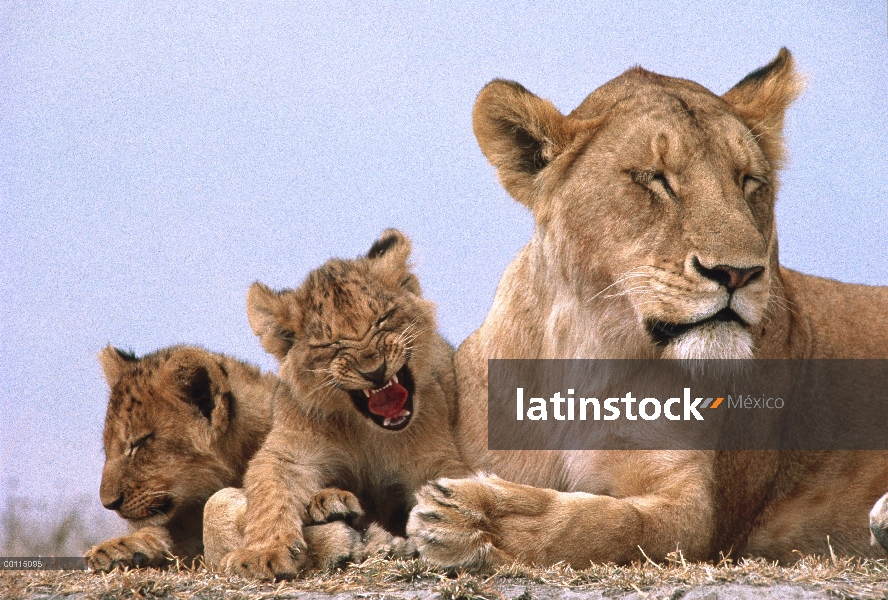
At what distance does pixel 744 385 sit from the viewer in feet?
12.5

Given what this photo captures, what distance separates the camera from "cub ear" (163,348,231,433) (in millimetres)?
4445

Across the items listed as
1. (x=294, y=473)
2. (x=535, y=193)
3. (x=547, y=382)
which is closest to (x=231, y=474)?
(x=294, y=473)

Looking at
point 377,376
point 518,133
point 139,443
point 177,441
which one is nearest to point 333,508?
point 377,376

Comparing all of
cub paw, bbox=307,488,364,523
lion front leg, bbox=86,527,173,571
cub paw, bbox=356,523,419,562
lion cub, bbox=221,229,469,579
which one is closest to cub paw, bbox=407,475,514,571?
cub paw, bbox=356,523,419,562

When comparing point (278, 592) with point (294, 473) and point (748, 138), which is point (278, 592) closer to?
point (294, 473)

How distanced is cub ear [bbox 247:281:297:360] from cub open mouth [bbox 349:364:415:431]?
1.44 feet

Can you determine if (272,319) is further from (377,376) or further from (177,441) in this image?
(177,441)

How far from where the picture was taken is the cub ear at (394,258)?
4.30m

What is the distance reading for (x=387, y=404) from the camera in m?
3.84

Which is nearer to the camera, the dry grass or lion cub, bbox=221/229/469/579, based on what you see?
the dry grass

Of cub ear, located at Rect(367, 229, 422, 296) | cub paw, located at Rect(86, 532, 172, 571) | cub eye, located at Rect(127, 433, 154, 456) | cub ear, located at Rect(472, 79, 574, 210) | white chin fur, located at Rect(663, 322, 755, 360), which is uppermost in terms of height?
cub ear, located at Rect(472, 79, 574, 210)

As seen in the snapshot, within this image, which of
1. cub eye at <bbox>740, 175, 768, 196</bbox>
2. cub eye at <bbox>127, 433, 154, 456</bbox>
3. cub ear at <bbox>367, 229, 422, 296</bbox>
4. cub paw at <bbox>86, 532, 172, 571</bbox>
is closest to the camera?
cub eye at <bbox>740, 175, 768, 196</bbox>

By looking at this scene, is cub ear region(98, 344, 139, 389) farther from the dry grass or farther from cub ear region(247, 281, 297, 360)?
the dry grass

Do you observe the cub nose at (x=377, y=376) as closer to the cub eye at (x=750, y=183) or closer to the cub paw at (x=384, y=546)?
the cub paw at (x=384, y=546)
